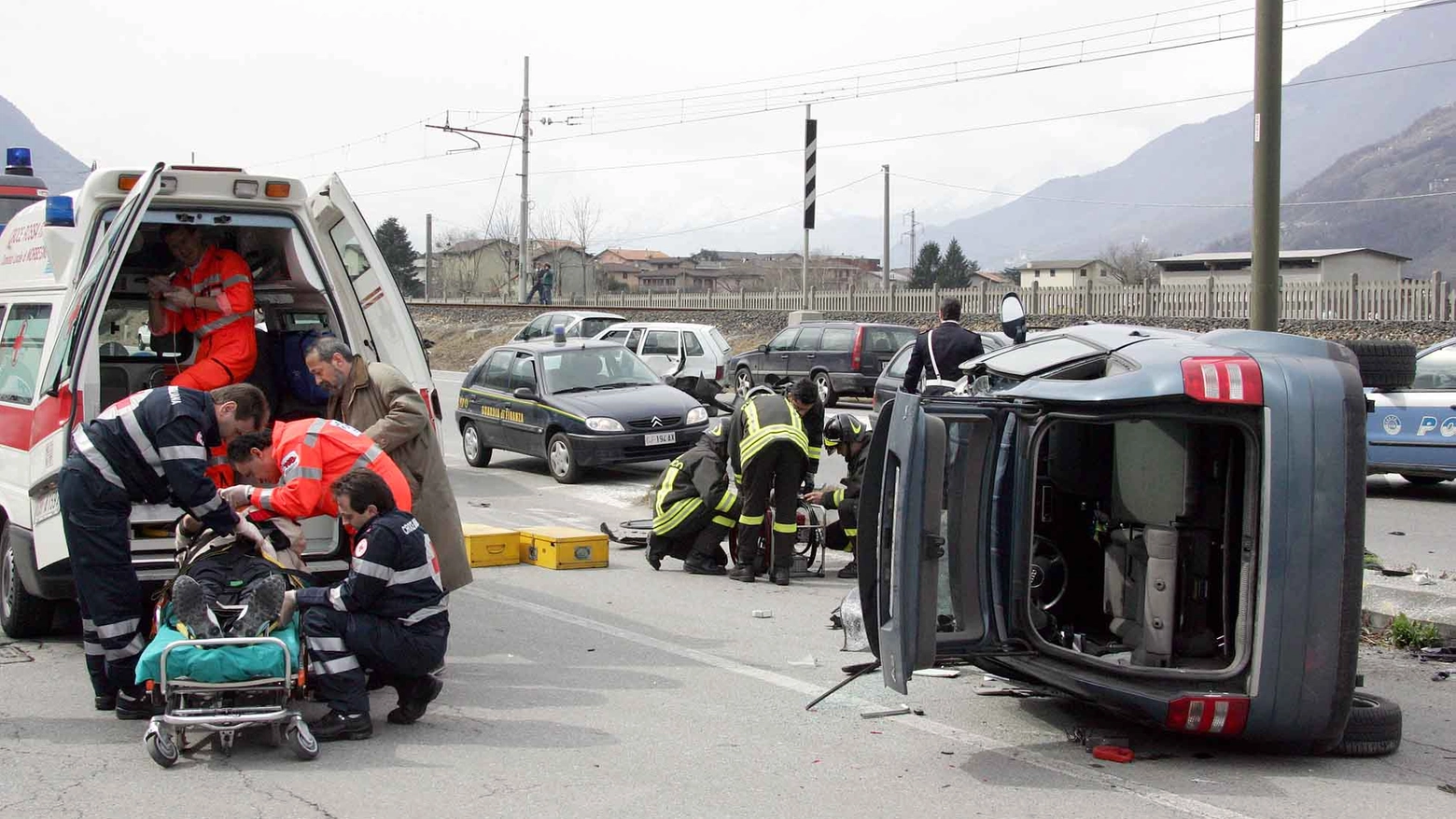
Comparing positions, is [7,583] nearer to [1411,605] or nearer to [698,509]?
[698,509]

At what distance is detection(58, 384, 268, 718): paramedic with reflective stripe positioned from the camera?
19.5 feet

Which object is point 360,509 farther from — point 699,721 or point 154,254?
point 154,254

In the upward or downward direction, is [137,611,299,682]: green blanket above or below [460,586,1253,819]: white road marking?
above

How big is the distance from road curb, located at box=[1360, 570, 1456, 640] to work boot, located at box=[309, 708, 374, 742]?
211 inches

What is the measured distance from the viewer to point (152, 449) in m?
5.99

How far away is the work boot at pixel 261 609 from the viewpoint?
18.5ft

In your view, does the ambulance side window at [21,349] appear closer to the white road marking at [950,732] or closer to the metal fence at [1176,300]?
the white road marking at [950,732]

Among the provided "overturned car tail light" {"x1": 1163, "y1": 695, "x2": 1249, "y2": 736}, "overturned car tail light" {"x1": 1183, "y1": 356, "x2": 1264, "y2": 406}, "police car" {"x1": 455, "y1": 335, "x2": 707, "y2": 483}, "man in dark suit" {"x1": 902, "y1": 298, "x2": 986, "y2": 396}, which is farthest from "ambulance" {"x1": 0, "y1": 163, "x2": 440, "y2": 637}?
"police car" {"x1": 455, "y1": 335, "x2": 707, "y2": 483}

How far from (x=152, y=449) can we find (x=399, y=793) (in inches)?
81.1

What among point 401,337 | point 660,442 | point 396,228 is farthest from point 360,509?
point 396,228

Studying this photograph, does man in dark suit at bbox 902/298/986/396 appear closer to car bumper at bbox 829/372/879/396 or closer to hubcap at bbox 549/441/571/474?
hubcap at bbox 549/441/571/474

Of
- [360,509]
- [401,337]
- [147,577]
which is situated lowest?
[147,577]

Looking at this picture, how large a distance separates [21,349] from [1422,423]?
1215cm

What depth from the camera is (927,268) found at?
7725cm
